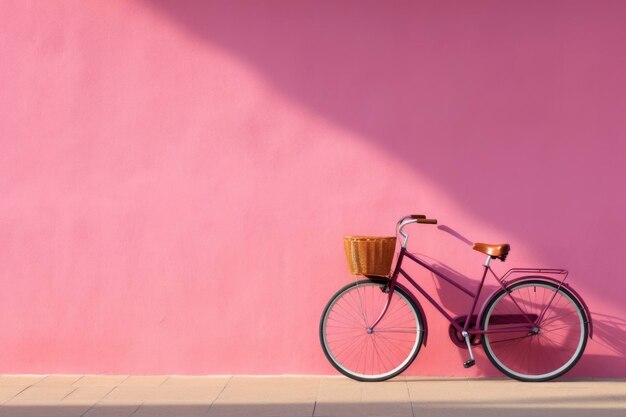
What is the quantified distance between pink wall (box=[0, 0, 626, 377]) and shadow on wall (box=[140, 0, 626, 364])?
0.05 ft

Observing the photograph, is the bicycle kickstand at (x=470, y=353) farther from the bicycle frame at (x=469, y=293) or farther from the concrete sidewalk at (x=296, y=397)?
the concrete sidewalk at (x=296, y=397)

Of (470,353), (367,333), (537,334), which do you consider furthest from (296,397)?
(537,334)

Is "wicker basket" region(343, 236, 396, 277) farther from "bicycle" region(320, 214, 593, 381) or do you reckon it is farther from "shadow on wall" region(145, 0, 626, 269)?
"shadow on wall" region(145, 0, 626, 269)

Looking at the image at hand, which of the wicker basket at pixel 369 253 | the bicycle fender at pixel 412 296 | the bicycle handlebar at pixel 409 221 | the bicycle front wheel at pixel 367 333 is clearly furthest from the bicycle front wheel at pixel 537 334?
the wicker basket at pixel 369 253

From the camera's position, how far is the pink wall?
24.3 feet

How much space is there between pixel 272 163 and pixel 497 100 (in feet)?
5.73

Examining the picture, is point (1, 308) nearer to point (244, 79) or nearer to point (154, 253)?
point (154, 253)

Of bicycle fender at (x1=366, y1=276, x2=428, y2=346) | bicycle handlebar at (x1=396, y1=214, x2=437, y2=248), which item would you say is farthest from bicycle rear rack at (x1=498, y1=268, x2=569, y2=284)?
bicycle handlebar at (x1=396, y1=214, x2=437, y2=248)

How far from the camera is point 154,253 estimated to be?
7.56 meters

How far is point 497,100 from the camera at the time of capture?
7.43m

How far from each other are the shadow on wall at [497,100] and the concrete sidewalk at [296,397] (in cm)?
98

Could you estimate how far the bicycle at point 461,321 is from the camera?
722cm

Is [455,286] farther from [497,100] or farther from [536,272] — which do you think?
[497,100]

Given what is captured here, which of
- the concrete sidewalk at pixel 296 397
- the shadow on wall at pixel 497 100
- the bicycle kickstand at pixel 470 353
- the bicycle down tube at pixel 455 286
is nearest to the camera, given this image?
the concrete sidewalk at pixel 296 397
